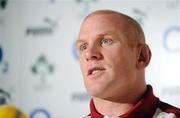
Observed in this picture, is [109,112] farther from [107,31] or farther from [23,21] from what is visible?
[23,21]

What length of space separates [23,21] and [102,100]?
1075 mm

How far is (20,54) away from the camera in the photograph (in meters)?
1.68

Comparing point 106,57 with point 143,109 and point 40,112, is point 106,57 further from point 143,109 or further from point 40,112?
point 40,112

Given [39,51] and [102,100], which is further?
[39,51]

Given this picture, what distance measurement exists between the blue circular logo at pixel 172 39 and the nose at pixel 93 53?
40.6 inches

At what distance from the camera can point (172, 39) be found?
1.67m

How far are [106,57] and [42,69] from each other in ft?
3.32

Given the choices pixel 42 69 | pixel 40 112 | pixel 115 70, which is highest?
pixel 115 70

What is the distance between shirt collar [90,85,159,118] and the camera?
2.18ft

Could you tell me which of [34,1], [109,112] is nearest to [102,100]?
[109,112]

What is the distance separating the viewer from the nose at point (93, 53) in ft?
2.18

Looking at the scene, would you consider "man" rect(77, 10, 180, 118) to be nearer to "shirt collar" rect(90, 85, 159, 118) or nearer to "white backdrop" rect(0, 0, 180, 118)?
"shirt collar" rect(90, 85, 159, 118)

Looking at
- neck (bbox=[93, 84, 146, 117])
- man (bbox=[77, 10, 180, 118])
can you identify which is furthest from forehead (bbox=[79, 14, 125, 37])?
neck (bbox=[93, 84, 146, 117])

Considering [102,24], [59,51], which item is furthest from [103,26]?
[59,51]
